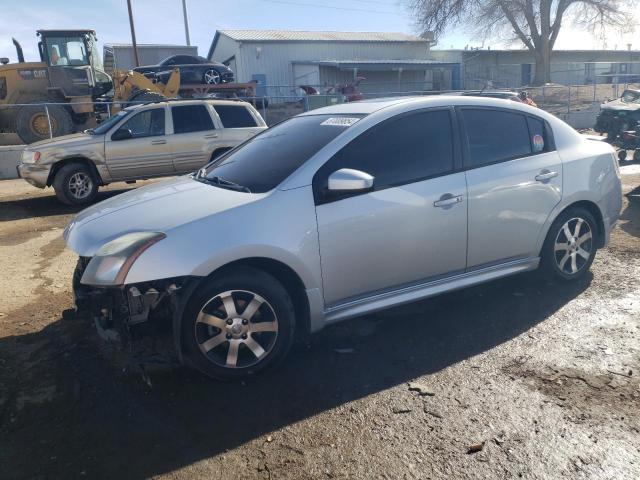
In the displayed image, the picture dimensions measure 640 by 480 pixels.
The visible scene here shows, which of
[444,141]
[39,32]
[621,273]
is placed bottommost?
[621,273]

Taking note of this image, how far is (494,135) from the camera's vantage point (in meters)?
4.30

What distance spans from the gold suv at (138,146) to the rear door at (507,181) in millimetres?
6441

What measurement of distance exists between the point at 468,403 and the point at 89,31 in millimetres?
17908

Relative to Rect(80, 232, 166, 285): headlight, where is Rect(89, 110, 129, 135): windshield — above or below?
above

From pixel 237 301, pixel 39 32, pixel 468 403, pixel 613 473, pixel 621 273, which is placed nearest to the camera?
pixel 613 473

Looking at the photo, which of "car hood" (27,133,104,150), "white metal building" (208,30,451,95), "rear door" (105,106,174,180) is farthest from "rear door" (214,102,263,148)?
"white metal building" (208,30,451,95)

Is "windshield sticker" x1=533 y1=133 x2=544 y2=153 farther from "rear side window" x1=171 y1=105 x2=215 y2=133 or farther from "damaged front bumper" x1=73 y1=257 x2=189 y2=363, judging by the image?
"rear side window" x1=171 y1=105 x2=215 y2=133

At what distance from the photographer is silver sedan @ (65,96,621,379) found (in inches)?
126

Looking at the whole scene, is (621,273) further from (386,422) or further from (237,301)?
(237,301)

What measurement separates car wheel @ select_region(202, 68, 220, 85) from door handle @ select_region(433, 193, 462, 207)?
743 inches

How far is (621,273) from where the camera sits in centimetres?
507

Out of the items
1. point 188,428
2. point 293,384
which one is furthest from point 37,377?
point 293,384

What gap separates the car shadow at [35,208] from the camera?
902 centimetres

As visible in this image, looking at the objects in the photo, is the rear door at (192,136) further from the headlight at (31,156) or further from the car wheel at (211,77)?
the car wheel at (211,77)
